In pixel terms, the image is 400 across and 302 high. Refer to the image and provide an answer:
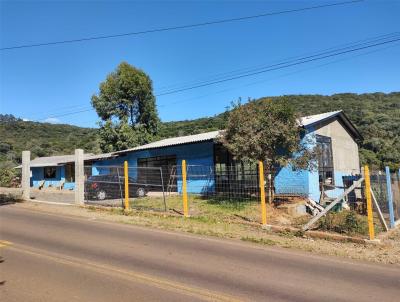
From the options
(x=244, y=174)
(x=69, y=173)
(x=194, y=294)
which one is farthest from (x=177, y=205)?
(x=69, y=173)

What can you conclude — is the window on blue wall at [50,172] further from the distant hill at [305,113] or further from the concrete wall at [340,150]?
the concrete wall at [340,150]

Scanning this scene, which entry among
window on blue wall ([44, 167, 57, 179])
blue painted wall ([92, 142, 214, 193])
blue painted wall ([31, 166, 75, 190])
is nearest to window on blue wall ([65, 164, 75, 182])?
blue painted wall ([31, 166, 75, 190])

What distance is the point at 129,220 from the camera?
1305 centimetres

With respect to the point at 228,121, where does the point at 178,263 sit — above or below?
below

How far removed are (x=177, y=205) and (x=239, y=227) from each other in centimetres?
521

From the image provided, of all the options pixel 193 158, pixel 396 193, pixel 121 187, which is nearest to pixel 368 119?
pixel 193 158

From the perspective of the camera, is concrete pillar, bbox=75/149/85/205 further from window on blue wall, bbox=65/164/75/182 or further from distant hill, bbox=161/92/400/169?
window on blue wall, bbox=65/164/75/182

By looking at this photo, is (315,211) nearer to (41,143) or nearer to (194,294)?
(194,294)

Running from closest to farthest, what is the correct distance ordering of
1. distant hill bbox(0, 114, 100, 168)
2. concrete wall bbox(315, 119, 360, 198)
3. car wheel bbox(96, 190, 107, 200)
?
car wheel bbox(96, 190, 107, 200) < concrete wall bbox(315, 119, 360, 198) < distant hill bbox(0, 114, 100, 168)

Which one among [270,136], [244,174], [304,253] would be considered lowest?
[304,253]

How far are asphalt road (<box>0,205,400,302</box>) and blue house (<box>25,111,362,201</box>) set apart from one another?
6492 mm

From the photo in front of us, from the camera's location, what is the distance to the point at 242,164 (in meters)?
18.3

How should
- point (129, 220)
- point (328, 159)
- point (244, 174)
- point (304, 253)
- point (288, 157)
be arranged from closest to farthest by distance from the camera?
point (304, 253)
point (129, 220)
point (244, 174)
point (288, 157)
point (328, 159)

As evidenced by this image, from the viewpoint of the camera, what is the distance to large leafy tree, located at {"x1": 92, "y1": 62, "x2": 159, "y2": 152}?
3775cm
